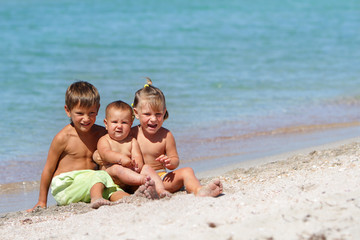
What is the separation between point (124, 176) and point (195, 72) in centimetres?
670

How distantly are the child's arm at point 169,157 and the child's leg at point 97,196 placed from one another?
518mm

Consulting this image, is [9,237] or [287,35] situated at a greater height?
[287,35]

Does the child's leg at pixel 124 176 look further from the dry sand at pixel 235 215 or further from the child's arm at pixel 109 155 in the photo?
the dry sand at pixel 235 215

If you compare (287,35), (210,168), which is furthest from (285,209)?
(287,35)

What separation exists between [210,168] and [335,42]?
399 inches

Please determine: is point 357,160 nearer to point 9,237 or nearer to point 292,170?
point 292,170

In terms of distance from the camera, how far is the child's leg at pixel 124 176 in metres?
4.12

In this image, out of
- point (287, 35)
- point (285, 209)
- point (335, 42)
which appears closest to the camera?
point (285, 209)

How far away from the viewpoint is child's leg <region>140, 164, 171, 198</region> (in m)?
3.91

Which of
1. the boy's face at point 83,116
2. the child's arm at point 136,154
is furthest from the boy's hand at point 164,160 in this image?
the boy's face at point 83,116

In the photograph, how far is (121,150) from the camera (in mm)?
4289

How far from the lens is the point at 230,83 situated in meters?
9.81

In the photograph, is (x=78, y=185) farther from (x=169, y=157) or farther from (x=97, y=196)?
(x=169, y=157)

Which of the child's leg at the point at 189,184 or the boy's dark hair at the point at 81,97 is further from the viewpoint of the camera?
the boy's dark hair at the point at 81,97
